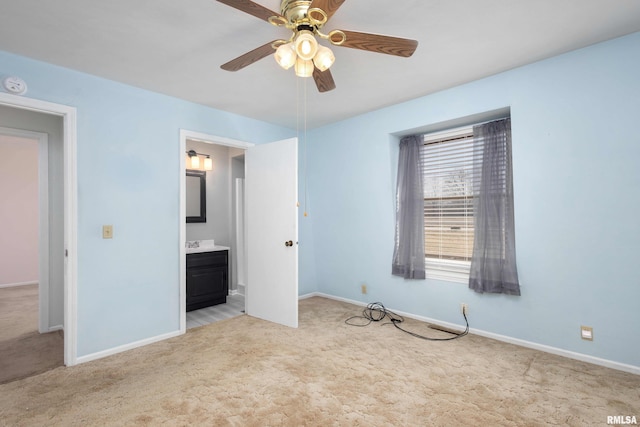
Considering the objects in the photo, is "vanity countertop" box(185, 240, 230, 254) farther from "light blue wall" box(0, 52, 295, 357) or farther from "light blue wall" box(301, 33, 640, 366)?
"light blue wall" box(301, 33, 640, 366)

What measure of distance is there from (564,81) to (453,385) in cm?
259

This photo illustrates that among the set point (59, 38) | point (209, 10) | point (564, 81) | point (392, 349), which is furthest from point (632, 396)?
point (59, 38)

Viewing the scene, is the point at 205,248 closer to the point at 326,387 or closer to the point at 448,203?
the point at 326,387

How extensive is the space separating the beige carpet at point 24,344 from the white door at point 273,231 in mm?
1884

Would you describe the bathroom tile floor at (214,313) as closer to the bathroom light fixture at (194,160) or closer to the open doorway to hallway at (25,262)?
the open doorway to hallway at (25,262)

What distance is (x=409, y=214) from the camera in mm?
3506

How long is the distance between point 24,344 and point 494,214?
477 centimetres

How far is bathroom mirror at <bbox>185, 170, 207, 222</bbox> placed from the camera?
4.53 meters

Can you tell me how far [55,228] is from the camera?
134 inches

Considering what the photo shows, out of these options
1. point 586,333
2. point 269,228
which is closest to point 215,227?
point 269,228

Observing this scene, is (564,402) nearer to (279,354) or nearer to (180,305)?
(279,354)

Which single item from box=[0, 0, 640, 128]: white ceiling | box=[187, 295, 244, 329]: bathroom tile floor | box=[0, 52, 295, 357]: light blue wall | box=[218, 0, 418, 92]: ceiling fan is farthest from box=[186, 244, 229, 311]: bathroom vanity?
box=[218, 0, 418, 92]: ceiling fan

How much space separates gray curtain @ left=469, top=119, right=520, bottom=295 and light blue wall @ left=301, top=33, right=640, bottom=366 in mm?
102

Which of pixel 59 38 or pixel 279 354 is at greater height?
pixel 59 38
